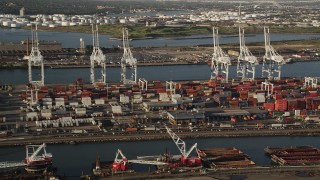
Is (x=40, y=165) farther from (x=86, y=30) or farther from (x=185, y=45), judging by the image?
(x=86, y=30)

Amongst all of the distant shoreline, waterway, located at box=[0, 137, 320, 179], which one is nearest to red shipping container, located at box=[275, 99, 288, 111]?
the distant shoreline

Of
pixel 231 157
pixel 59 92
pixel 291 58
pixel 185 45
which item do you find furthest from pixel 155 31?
pixel 231 157

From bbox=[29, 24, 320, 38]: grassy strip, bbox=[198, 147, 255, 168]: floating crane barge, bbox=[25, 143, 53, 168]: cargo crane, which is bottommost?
bbox=[198, 147, 255, 168]: floating crane barge

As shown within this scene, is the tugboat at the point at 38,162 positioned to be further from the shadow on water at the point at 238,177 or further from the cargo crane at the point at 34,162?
the shadow on water at the point at 238,177

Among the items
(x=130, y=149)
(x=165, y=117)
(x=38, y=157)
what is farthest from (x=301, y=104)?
(x=38, y=157)

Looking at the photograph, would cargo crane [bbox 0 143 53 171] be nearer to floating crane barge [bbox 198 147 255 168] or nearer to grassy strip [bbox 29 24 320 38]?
floating crane barge [bbox 198 147 255 168]

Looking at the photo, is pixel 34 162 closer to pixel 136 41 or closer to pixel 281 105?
pixel 281 105
